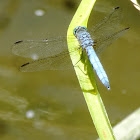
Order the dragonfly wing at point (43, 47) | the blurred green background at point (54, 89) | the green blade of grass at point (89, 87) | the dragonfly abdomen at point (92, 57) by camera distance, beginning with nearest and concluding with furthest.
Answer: the green blade of grass at point (89, 87) < the dragonfly abdomen at point (92, 57) < the dragonfly wing at point (43, 47) < the blurred green background at point (54, 89)

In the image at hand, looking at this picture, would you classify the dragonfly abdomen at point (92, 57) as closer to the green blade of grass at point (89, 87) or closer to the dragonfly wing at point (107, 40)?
the dragonfly wing at point (107, 40)

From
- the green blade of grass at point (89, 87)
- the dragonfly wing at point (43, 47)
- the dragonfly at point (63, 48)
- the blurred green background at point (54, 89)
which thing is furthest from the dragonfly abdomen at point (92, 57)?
the blurred green background at point (54, 89)

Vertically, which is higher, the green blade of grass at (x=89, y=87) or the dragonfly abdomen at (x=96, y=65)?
the green blade of grass at (x=89, y=87)

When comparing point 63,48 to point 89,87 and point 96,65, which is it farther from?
point 89,87

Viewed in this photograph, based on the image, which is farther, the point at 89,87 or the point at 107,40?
the point at 107,40

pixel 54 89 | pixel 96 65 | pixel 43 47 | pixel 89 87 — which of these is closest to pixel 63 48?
pixel 43 47

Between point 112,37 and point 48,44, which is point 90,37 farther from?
point 48,44

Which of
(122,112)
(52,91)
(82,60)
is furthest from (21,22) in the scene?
(82,60)

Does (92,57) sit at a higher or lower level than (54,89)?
higher
